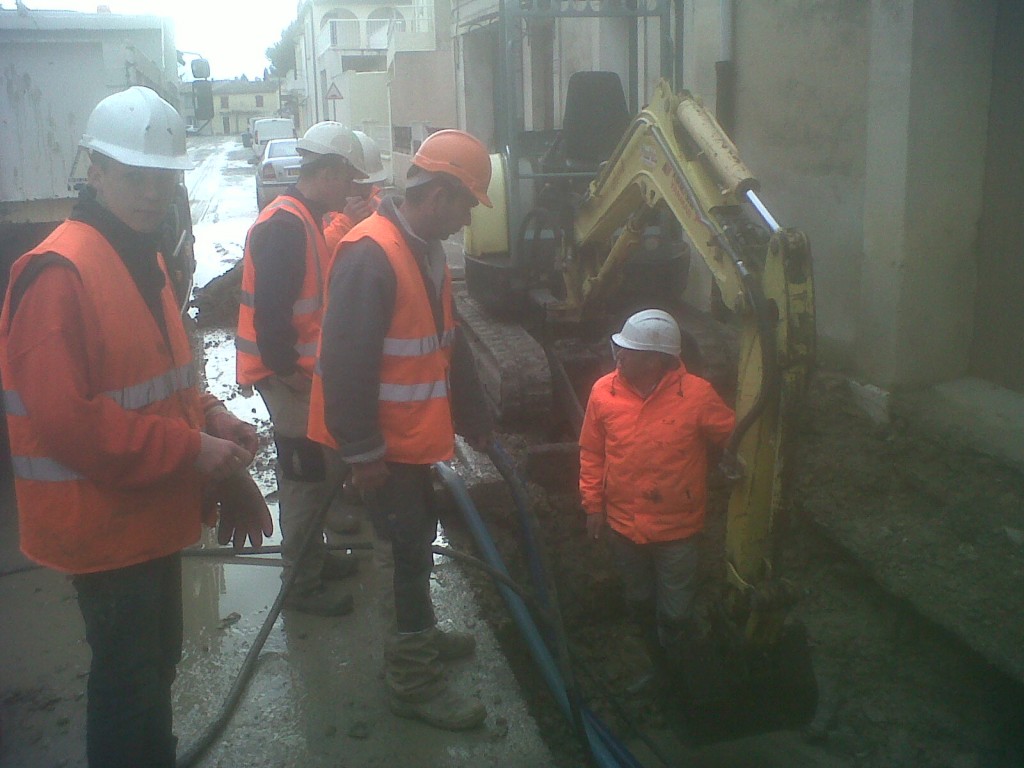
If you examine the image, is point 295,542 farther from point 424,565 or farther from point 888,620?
point 888,620

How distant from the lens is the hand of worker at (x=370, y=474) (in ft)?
10.1

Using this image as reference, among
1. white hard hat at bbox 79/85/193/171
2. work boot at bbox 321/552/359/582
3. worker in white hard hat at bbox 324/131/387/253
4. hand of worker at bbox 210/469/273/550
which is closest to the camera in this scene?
white hard hat at bbox 79/85/193/171

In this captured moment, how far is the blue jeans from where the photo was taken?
3.85 meters

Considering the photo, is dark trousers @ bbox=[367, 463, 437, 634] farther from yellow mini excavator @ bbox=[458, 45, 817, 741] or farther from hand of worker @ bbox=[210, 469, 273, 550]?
yellow mini excavator @ bbox=[458, 45, 817, 741]

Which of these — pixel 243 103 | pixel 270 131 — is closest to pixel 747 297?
pixel 270 131

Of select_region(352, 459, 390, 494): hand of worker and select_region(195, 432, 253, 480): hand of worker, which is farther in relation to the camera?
select_region(352, 459, 390, 494): hand of worker

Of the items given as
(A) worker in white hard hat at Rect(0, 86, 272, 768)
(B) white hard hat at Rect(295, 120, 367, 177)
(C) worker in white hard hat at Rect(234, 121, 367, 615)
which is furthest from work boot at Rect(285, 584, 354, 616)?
(B) white hard hat at Rect(295, 120, 367, 177)

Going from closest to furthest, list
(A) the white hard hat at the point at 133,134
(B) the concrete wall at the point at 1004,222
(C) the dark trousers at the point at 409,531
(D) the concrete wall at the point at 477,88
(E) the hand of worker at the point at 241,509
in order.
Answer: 1. (A) the white hard hat at the point at 133,134
2. (E) the hand of worker at the point at 241,509
3. (C) the dark trousers at the point at 409,531
4. (B) the concrete wall at the point at 1004,222
5. (D) the concrete wall at the point at 477,88

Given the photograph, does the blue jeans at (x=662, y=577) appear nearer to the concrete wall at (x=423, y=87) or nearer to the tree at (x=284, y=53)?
the concrete wall at (x=423, y=87)

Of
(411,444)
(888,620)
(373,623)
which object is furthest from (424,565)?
(888,620)

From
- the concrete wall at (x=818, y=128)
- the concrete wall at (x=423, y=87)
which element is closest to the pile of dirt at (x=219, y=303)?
the concrete wall at (x=818, y=128)

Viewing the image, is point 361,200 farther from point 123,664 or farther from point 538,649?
point 123,664

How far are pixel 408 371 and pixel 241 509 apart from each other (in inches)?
28.1

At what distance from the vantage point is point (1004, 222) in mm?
5297
